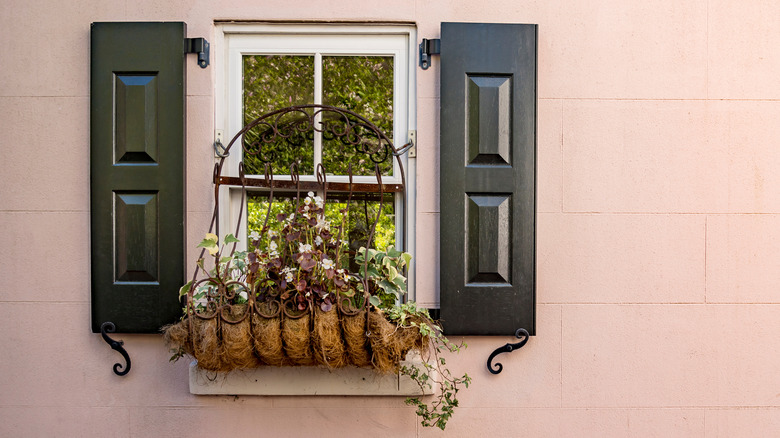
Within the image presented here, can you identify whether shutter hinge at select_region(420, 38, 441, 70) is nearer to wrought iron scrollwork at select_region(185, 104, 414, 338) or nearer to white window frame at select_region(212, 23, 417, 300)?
white window frame at select_region(212, 23, 417, 300)

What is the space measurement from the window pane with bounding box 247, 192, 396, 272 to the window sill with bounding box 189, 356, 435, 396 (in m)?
0.49

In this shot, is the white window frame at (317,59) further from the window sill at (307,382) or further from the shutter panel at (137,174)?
the window sill at (307,382)

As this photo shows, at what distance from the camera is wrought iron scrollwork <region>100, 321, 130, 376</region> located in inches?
86.1

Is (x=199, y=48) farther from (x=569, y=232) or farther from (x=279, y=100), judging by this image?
(x=569, y=232)

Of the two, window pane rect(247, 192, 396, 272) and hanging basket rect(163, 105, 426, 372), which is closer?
hanging basket rect(163, 105, 426, 372)

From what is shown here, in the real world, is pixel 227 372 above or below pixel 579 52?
below

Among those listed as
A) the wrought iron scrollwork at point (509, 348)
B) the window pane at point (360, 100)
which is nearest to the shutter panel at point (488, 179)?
the wrought iron scrollwork at point (509, 348)

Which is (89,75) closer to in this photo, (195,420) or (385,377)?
(195,420)

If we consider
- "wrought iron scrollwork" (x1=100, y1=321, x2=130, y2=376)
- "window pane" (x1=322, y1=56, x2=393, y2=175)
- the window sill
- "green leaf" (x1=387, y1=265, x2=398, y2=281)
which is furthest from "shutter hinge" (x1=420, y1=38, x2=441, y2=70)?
"wrought iron scrollwork" (x1=100, y1=321, x2=130, y2=376)

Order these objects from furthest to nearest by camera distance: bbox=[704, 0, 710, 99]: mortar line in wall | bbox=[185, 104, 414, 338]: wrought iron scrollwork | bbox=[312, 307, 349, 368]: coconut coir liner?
bbox=[704, 0, 710, 99]: mortar line in wall < bbox=[185, 104, 414, 338]: wrought iron scrollwork < bbox=[312, 307, 349, 368]: coconut coir liner

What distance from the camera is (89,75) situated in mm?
2266

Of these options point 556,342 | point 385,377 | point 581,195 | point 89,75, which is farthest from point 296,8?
point 556,342

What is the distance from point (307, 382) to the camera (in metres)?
2.19

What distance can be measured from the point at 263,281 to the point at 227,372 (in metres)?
0.45
